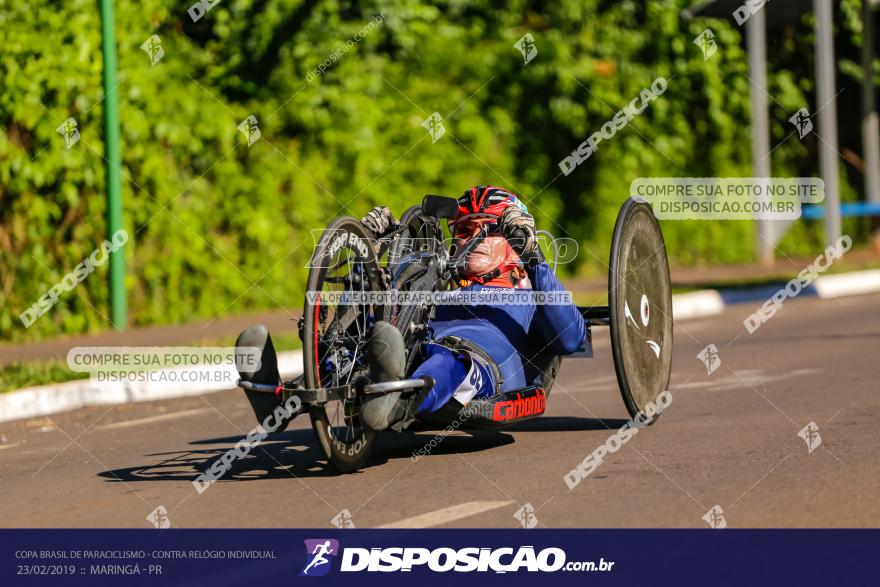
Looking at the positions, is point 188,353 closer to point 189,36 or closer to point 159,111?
point 159,111

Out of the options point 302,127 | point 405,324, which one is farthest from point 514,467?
point 302,127

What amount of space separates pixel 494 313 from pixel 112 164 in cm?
769

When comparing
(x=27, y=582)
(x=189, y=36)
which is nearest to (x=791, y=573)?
(x=27, y=582)

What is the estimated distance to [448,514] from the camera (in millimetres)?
6191

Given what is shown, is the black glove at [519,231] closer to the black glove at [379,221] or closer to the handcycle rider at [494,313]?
the handcycle rider at [494,313]

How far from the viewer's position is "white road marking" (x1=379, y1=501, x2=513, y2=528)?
600cm

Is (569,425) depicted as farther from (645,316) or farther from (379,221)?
(379,221)

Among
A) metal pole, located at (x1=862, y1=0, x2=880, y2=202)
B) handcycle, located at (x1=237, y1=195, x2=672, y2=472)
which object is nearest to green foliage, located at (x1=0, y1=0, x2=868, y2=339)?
metal pole, located at (x1=862, y1=0, x2=880, y2=202)

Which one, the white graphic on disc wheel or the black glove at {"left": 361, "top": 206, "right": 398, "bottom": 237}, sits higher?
the black glove at {"left": 361, "top": 206, "right": 398, "bottom": 237}

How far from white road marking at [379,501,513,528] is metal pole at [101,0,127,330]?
9.25 metres

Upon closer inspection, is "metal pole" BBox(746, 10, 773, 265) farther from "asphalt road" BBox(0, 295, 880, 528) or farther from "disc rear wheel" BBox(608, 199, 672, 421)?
"disc rear wheel" BBox(608, 199, 672, 421)

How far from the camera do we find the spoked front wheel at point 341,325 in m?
6.76

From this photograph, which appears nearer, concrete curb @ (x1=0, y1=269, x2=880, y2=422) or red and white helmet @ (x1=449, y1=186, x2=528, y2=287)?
red and white helmet @ (x1=449, y1=186, x2=528, y2=287)

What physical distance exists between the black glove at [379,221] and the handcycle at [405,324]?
52mm
